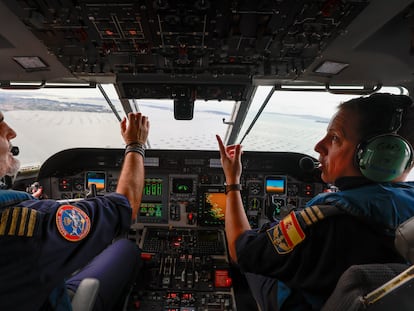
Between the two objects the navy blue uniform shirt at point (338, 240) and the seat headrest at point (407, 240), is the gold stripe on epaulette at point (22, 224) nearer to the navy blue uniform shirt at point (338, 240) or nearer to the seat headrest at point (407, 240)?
the navy blue uniform shirt at point (338, 240)

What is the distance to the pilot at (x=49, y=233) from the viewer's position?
0.80 m

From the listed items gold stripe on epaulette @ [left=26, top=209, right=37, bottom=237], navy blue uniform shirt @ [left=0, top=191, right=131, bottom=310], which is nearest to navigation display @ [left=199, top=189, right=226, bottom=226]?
navy blue uniform shirt @ [left=0, top=191, right=131, bottom=310]

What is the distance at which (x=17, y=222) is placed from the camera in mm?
810

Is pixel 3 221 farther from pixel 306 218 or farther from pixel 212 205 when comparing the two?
pixel 212 205

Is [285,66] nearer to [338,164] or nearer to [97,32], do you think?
[338,164]

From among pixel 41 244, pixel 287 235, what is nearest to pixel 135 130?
pixel 41 244

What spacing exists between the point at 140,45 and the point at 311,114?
7.37ft

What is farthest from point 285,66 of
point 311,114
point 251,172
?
point 311,114

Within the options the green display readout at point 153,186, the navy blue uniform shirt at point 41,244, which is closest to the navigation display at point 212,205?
the green display readout at point 153,186

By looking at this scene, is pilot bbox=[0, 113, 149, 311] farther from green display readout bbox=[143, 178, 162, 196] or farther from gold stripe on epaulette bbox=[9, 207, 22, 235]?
green display readout bbox=[143, 178, 162, 196]

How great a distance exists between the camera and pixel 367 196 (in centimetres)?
97

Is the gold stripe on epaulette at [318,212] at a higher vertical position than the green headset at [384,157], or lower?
lower

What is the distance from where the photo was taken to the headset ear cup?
101cm

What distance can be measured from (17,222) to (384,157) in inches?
48.7
